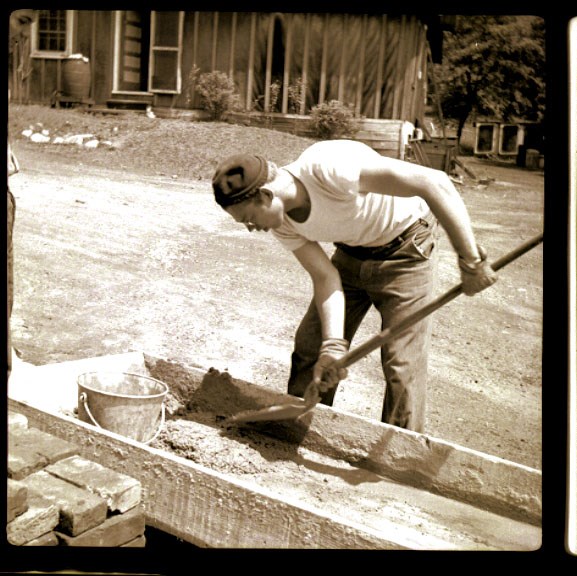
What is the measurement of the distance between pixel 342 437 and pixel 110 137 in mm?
1575

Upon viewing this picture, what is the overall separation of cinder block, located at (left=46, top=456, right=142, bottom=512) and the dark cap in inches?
38.0

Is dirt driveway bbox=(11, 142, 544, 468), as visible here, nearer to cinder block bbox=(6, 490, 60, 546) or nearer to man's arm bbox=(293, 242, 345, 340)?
man's arm bbox=(293, 242, 345, 340)

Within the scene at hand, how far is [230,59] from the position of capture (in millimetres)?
2857

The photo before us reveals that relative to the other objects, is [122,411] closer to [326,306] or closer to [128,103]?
[326,306]

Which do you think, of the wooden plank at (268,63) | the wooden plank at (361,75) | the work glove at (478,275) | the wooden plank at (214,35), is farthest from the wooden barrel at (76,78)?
the work glove at (478,275)

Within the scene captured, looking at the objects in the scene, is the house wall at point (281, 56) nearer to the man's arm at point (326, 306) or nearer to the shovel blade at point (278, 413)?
the man's arm at point (326, 306)

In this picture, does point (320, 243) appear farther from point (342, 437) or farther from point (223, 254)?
point (342, 437)

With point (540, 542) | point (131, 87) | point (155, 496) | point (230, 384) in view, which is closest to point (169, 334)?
point (230, 384)

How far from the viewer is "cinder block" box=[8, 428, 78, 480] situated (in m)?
2.51

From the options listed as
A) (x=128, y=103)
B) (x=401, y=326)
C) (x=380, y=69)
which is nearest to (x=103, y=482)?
(x=401, y=326)

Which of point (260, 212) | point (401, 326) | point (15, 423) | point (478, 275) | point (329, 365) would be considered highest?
point (260, 212)

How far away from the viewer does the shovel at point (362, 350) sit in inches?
98.4

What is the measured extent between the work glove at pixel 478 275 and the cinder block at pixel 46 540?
1.52 metres

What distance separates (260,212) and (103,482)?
1015 mm
